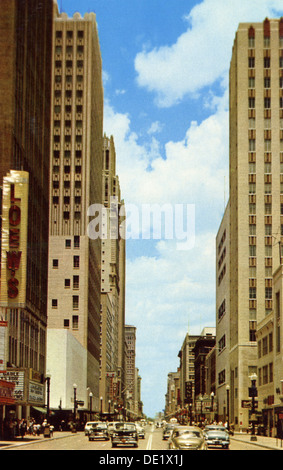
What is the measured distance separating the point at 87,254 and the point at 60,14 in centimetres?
5160

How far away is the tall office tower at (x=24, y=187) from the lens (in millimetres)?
64750

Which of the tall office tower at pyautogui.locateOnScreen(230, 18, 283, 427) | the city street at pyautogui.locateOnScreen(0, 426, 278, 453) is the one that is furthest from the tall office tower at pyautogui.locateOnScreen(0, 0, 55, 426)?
the tall office tower at pyautogui.locateOnScreen(230, 18, 283, 427)

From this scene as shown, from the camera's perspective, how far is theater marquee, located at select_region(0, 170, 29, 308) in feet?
210

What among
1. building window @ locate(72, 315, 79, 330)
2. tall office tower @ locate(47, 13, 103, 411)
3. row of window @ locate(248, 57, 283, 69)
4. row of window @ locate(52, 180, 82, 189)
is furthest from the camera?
row of window @ locate(52, 180, 82, 189)

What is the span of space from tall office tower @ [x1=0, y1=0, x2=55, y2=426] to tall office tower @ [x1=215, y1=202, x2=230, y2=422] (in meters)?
52.1

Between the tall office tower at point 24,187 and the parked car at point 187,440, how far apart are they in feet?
65.7

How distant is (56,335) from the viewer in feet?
347

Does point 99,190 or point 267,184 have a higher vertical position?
point 99,190

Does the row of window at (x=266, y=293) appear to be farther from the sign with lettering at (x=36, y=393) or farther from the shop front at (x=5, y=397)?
the shop front at (x=5, y=397)

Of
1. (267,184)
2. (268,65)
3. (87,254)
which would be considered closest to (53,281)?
(87,254)

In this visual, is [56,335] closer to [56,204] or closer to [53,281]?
[53,281]

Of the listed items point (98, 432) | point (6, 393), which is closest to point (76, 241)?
point (98, 432)

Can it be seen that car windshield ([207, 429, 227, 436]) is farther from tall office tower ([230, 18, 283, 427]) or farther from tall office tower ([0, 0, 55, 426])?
tall office tower ([230, 18, 283, 427])
